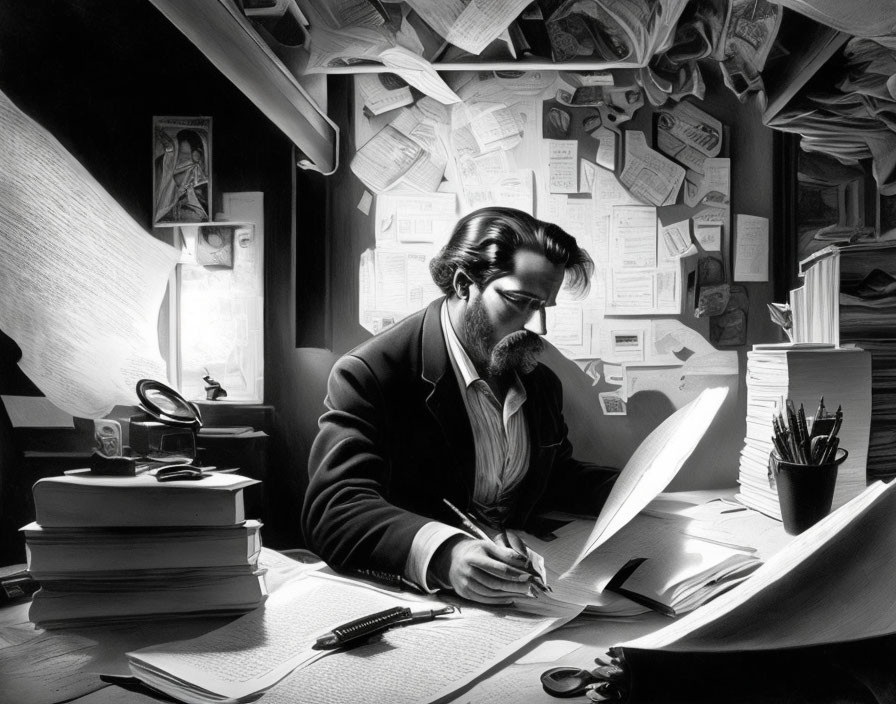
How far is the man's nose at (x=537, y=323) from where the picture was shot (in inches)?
37.1

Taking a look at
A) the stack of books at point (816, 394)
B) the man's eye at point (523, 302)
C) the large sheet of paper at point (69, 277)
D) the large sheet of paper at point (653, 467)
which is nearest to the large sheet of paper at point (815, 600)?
the large sheet of paper at point (653, 467)

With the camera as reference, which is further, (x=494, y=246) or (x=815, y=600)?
(x=494, y=246)

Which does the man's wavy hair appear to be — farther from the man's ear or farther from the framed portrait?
the framed portrait

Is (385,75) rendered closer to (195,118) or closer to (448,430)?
(195,118)

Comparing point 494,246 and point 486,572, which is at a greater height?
point 494,246

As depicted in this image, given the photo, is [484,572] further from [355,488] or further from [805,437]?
[805,437]

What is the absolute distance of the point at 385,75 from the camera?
959mm

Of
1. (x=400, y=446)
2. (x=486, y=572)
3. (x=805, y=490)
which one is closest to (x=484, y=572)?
(x=486, y=572)

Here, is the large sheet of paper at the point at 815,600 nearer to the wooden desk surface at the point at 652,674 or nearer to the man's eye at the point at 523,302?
the wooden desk surface at the point at 652,674

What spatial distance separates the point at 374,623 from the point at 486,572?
140mm

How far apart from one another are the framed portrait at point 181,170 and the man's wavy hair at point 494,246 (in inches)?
13.8

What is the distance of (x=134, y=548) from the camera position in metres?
0.69

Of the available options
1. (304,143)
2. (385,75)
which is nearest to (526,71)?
(385,75)

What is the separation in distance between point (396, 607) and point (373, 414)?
296mm
